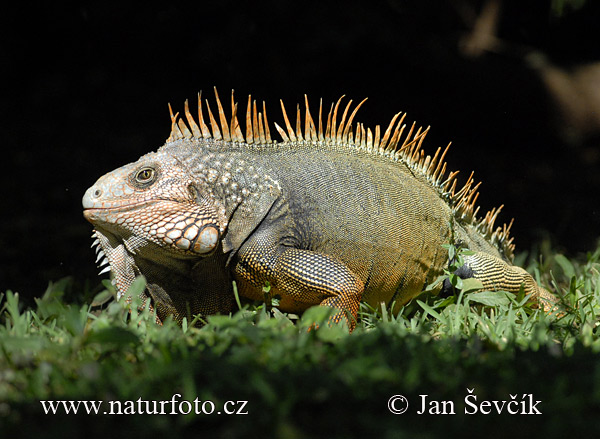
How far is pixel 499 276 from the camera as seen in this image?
441cm

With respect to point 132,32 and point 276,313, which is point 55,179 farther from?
point 276,313

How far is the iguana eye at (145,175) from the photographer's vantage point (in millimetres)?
3590

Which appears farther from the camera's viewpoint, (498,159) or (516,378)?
(498,159)

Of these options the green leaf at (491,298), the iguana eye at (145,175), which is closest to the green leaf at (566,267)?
the green leaf at (491,298)

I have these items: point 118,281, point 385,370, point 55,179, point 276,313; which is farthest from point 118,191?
point 55,179

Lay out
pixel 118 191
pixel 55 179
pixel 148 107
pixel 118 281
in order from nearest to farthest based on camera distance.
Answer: pixel 118 191 → pixel 118 281 → pixel 55 179 → pixel 148 107

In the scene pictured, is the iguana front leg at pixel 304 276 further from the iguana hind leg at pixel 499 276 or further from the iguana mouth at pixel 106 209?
the iguana hind leg at pixel 499 276

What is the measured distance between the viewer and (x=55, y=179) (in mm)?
7922

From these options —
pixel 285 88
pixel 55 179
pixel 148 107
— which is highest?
pixel 285 88

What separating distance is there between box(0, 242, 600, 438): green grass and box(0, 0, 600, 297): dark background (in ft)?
17.2

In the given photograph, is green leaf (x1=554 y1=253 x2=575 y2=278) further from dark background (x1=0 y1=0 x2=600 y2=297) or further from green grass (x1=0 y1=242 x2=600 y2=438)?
dark background (x1=0 y1=0 x2=600 y2=297)

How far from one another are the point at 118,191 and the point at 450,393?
2.13 meters

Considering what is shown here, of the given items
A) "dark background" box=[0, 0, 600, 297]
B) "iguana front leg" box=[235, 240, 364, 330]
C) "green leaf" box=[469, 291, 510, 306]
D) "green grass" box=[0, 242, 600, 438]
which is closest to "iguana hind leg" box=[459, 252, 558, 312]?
"green leaf" box=[469, 291, 510, 306]

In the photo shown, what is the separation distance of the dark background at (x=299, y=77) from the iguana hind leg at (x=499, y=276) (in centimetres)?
326
